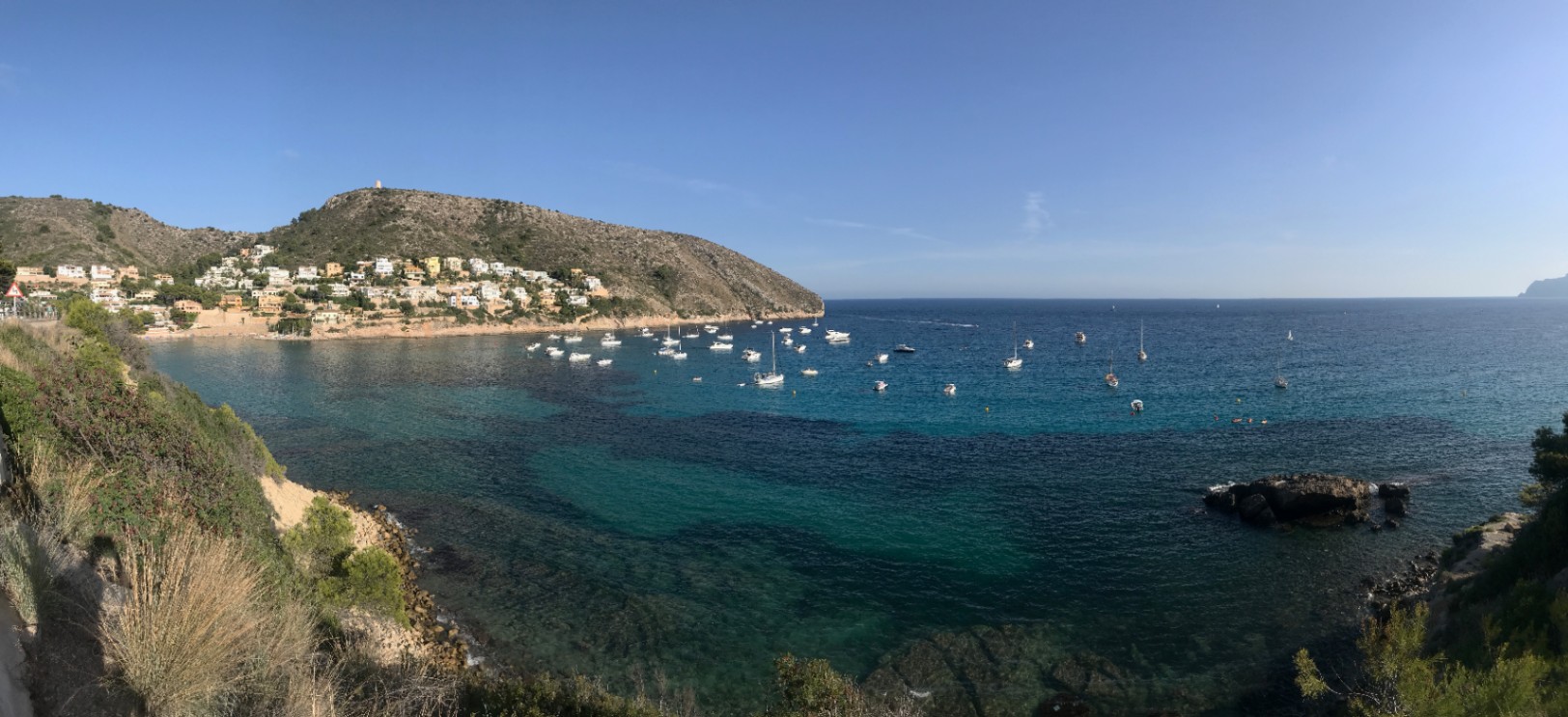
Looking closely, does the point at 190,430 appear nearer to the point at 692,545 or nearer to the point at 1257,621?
the point at 692,545

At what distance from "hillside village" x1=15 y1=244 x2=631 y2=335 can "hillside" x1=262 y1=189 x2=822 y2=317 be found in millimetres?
5028

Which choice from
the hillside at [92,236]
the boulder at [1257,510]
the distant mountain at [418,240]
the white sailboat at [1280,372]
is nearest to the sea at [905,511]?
the white sailboat at [1280,372]

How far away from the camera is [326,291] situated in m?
89.4

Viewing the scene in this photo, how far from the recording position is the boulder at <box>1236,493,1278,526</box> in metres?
21.5

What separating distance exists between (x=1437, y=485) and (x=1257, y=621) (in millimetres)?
16060

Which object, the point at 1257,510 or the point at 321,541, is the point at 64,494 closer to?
the point at 321,541

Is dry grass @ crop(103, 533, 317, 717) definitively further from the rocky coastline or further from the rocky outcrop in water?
the rocky outcrop in water

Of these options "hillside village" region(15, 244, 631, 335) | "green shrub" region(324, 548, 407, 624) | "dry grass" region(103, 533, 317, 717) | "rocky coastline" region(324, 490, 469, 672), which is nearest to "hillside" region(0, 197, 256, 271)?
"hillside village" region(15, 244, 631, 335)

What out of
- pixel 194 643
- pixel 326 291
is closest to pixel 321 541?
pixel 194 643

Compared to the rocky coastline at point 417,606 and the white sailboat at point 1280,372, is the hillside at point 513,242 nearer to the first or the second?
the white sailboat at point 1280,372

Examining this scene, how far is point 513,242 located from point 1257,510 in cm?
12261

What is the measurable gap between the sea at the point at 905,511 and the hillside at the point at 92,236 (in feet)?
217

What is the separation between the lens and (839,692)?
29.2 feet

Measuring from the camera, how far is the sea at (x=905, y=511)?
14.5 meters
